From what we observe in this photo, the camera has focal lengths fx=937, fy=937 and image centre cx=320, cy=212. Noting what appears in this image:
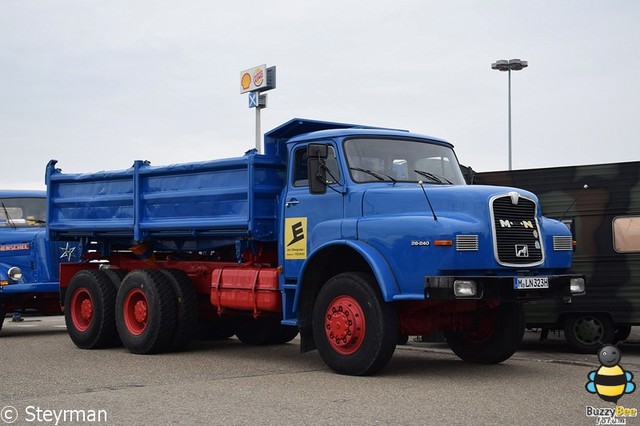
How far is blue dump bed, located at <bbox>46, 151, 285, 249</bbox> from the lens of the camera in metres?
11.8

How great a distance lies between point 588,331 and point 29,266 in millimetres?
8949

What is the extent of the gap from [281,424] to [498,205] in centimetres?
377

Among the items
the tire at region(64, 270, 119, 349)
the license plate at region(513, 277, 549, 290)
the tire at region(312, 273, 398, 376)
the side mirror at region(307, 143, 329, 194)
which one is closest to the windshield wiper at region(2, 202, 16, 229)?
the tire at region(64, 270, 119, 349)

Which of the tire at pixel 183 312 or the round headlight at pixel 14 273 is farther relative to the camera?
the round headlight at pixel 14 273

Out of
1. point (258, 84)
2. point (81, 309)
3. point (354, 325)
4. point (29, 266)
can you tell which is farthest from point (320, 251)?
point (258, 84)

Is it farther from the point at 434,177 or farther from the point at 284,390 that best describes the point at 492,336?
the point at 284,390

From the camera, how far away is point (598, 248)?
13406 millimetres

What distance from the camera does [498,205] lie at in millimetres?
9797

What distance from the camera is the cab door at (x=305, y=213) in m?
10.7

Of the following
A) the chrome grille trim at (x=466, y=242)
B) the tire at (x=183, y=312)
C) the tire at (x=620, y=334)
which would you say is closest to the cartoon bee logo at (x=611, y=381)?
the chrome grille trim at (x=466, y=242)

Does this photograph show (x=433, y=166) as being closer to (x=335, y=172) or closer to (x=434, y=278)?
(x=335, y=172)

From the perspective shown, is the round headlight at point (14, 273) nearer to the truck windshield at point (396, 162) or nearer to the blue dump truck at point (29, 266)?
the blue dump truck at point (29, 266)

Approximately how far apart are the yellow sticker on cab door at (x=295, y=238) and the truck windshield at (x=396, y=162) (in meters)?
0.93

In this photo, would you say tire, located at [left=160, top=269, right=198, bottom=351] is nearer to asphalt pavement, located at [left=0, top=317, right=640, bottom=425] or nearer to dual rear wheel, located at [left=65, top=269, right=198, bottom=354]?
dual rear wheel, located at [left=65, top=269, right=198, bottom=354]
